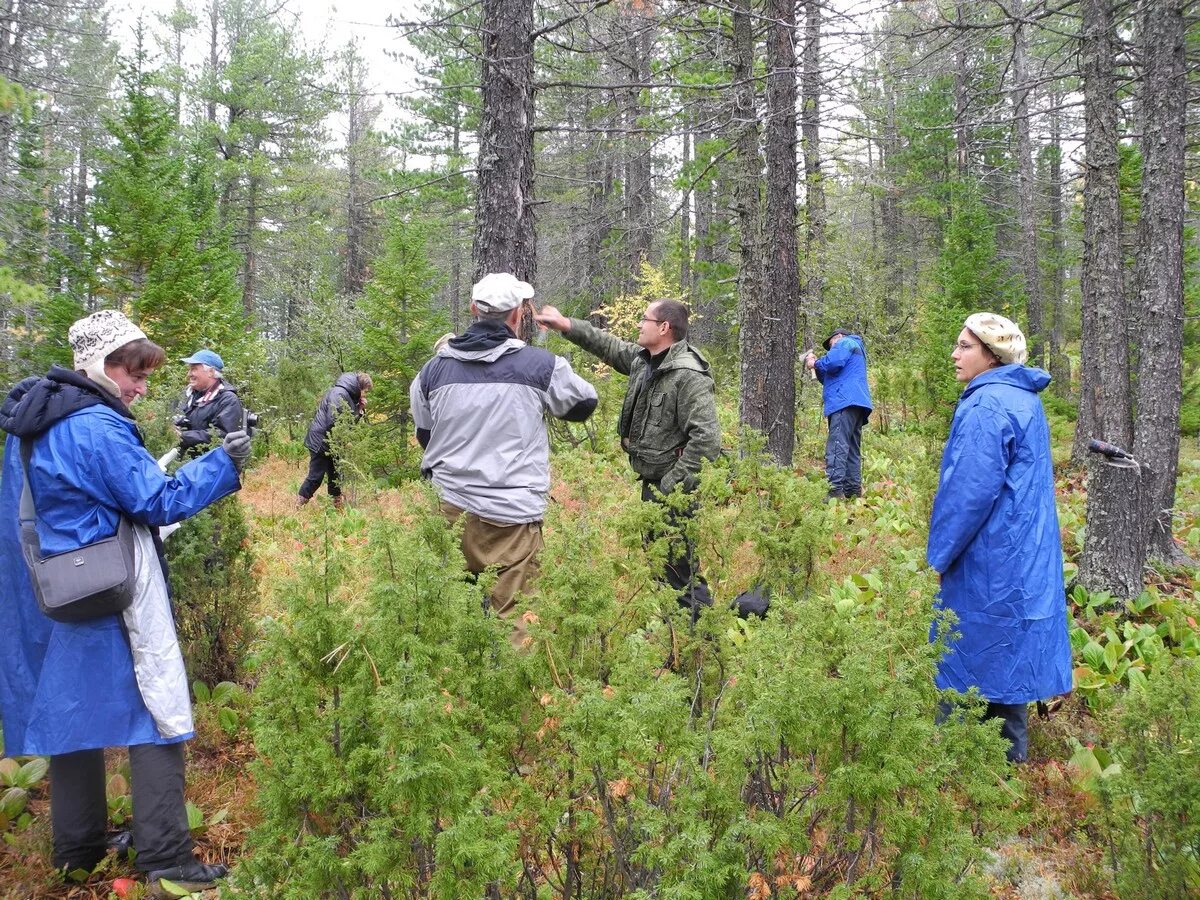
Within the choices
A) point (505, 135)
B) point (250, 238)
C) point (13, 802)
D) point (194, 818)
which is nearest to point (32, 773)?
point (13, 802)

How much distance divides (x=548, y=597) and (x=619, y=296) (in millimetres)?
18036

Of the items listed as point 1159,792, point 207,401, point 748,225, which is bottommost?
point 1159,792

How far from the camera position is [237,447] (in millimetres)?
2893

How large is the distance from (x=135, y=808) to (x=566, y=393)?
2.39 metres

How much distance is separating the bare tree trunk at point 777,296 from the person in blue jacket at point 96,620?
6876 mm

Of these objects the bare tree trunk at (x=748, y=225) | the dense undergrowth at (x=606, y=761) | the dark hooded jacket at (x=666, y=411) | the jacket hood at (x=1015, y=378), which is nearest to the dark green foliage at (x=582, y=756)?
the dense undergrowth at (x=606, y=761)

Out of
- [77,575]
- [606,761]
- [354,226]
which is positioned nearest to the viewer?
[606,761]

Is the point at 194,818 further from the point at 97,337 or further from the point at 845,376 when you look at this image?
the point at 845,376

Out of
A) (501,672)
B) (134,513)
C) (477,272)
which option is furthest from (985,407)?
(477,272)

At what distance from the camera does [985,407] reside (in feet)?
10.7

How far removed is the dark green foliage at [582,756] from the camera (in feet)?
6.14

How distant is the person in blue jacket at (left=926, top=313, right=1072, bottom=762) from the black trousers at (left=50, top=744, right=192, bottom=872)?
309 cm

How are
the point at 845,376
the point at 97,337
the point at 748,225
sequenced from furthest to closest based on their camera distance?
the point at 748,225 → the point at 845,376 → the point at 97,337

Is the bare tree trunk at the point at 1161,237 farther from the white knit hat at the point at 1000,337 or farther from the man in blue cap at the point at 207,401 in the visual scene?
the man in blue cap at the point at 207,401
